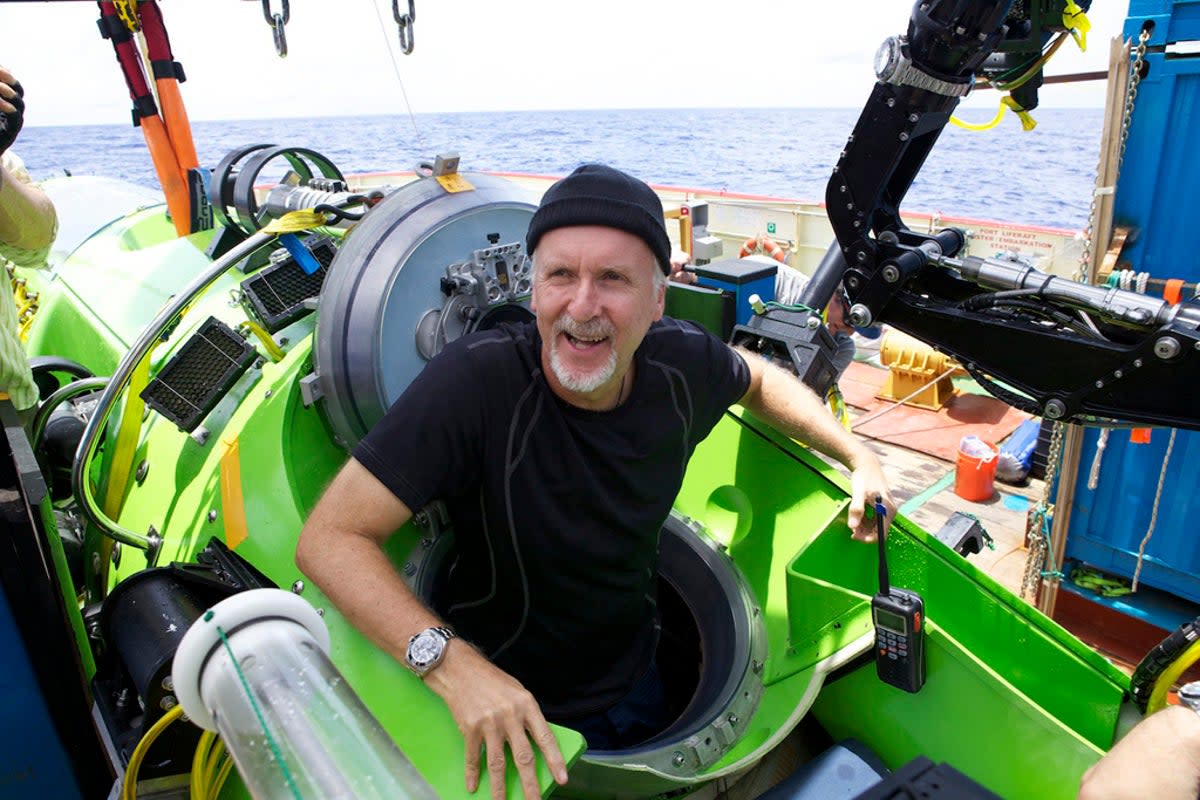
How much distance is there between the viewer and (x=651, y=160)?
28719 millimetres

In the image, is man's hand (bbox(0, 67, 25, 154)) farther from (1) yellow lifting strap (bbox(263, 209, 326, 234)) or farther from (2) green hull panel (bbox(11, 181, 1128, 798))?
(2) green hull panel (bbox(11, 181, 1128, 798))

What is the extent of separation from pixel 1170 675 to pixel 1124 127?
228 centimetres

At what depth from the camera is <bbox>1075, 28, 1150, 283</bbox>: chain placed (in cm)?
285

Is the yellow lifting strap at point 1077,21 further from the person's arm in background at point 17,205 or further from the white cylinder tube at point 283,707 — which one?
the person's arm in background at point 17,205

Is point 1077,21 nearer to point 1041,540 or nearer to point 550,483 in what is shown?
point 550,483

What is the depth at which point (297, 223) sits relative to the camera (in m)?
2.17

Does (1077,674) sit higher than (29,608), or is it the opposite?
(29,608)

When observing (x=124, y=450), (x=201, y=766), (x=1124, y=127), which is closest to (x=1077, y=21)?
(x=1124, y=127)

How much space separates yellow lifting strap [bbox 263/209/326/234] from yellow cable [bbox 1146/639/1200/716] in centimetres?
219

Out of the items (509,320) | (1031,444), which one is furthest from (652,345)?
(1031,444)

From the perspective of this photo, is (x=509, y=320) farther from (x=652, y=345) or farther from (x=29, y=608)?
(x=29, y=608)

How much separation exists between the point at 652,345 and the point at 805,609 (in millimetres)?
717

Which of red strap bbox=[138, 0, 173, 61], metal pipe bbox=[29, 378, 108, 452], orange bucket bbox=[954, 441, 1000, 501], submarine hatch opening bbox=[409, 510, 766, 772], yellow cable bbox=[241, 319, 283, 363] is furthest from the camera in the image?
orange bucket bbox=[954, 441, 1000, 501]

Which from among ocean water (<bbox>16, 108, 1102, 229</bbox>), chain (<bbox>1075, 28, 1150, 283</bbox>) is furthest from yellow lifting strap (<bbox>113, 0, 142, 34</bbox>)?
ocean water (<bbox>16, 108, 1102, 229</bbox>)
